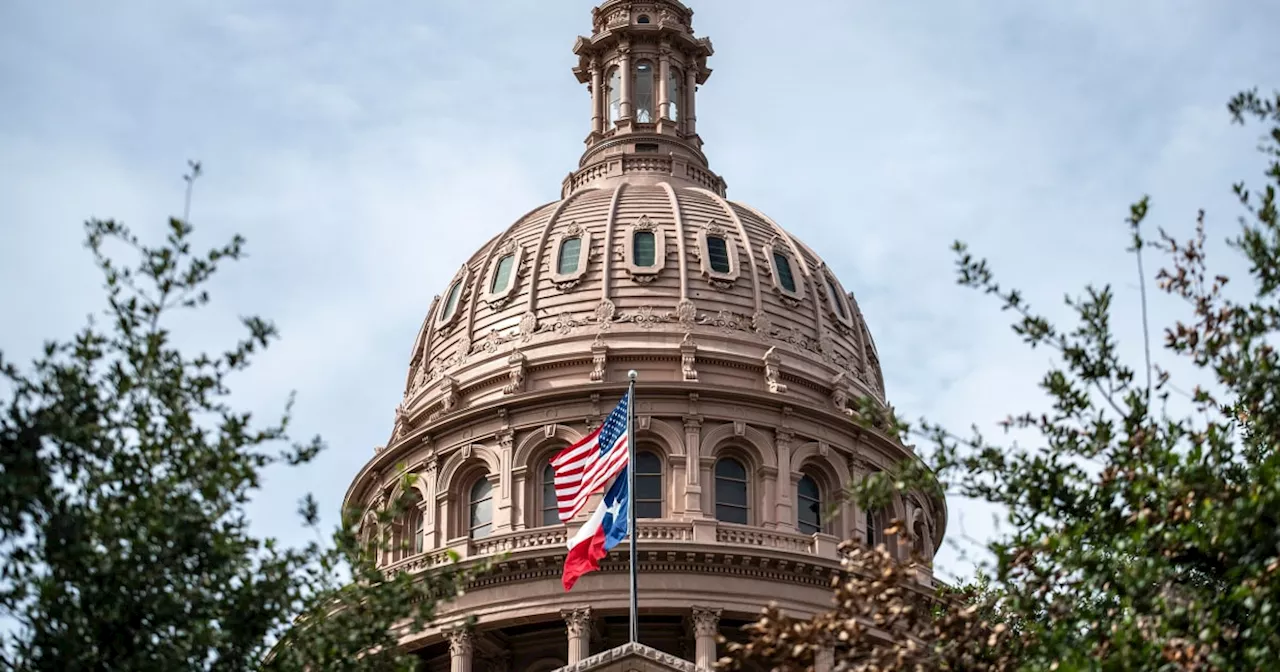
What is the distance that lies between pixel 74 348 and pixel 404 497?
5.02m

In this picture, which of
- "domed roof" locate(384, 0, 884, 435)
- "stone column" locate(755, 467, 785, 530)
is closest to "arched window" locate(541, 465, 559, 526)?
"domed roof" locate(384, 0, 884, 435)

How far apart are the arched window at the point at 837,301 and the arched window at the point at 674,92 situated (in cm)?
984

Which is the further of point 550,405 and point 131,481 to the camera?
point 550,405

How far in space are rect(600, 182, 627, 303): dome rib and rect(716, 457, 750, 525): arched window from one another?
684 centimetres

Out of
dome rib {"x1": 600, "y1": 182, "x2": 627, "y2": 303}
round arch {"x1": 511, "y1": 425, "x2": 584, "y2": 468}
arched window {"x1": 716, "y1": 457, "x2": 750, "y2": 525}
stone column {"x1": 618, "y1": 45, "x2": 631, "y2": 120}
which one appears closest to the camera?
arched window {"x1": 716, "y1": 457, "x2": 750, "y2": 525}

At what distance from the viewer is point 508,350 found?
2687 inches

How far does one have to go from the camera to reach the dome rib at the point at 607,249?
69.0m

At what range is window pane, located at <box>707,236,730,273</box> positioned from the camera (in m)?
70.2

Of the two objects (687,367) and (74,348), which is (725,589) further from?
(74,348)

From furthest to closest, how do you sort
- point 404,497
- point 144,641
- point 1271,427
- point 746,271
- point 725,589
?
point 746,271 < point 725,589 < point 404,497 < point 1271,427 < point 144,641

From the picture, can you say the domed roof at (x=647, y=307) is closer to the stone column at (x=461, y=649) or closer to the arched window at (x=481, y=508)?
the arched window at (x=481, y=508)

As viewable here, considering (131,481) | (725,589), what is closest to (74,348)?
(131,481)

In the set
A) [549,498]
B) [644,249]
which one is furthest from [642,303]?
[549,498]

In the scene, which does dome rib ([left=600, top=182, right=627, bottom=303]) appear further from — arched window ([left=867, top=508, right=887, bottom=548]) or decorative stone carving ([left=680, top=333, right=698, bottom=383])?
arched window ([left=867, top=508, right=887, bottom=548])
